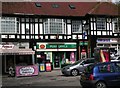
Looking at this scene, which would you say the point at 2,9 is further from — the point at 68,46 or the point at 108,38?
the point at 108,38

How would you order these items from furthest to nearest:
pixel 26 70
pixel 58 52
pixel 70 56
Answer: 1. pixel 70 56
2. pixel 58 52
3. pixel 26 70

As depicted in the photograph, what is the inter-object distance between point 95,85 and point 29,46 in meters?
26.0

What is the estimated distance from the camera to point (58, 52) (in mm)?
43906

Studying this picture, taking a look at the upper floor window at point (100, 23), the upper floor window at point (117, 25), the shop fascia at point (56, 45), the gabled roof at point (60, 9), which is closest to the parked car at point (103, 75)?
the shop fascia at point (56, 45)

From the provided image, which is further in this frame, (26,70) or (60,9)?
(60,9)

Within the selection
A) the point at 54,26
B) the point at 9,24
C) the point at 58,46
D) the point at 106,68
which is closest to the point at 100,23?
the point at 54,26

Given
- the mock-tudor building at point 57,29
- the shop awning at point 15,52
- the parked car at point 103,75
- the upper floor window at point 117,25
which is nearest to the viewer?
the parked car at point 103,75

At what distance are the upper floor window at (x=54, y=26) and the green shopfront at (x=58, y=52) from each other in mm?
1521

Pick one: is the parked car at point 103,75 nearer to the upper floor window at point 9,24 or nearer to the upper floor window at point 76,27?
the upper floor window at point 9,24

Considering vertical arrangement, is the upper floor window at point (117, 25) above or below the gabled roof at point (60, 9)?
below

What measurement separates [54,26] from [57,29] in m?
0.55

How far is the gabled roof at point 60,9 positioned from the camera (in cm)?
4331

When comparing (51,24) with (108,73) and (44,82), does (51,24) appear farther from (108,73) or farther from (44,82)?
(108,73)

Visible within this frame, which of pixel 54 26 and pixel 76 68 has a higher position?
pixel 54 26
